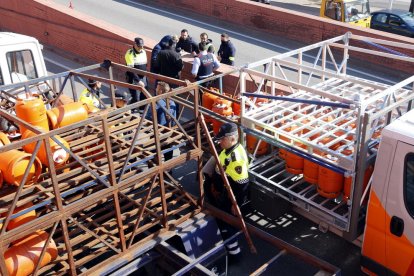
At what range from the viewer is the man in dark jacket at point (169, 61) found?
10.8 m

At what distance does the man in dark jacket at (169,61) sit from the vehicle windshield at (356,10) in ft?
33.7

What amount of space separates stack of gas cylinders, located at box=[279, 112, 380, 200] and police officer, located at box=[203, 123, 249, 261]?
2.36ft

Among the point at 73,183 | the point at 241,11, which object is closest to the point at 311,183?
the point at 73,183

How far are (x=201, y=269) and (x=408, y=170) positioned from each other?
8.31ft

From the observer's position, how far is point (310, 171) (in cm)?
662

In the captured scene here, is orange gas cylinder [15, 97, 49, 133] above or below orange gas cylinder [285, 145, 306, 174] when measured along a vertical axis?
above

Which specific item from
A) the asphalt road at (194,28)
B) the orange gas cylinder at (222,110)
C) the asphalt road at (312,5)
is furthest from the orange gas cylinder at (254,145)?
the asphalt road at (312,5)

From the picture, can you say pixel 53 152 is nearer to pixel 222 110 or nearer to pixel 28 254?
pixel 28 254

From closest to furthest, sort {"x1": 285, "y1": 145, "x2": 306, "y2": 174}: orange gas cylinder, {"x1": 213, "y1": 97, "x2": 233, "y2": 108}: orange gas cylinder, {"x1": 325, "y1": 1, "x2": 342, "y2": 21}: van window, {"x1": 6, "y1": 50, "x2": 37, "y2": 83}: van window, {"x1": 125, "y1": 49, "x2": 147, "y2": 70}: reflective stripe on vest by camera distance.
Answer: {"x1": 285, "y1": 145, "x2": 306, "y2": 174}: orange gas cylinder → {"x1": 213, "y1": 97, "x2": 233, "y2": 108}: orange gas cylinder → {"x1": 6, "y1": 50, "x2": 37, "y2": 83}: van window → {"x1": 125, "y1": 49, "x2": 147, "y2": 70}: reflective stripe on vest → {"x1": 325, "y1": 1, "x2": 342, "y2": 21}: van window

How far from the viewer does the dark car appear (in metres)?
17.9

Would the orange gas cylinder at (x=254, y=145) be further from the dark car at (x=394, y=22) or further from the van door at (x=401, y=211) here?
the dark car at (x=394, y=22)

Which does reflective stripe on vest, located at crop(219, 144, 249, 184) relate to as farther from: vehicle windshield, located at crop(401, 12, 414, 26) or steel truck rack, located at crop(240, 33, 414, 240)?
vehicle windshield, located at crop(401, 12, 414, 26)

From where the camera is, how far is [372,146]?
591 centimetres

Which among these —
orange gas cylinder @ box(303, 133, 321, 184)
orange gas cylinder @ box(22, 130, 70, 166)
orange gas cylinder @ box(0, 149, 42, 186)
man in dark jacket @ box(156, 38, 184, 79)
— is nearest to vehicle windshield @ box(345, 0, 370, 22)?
man in dark jacket @ box(156, 38, 184, 79)
